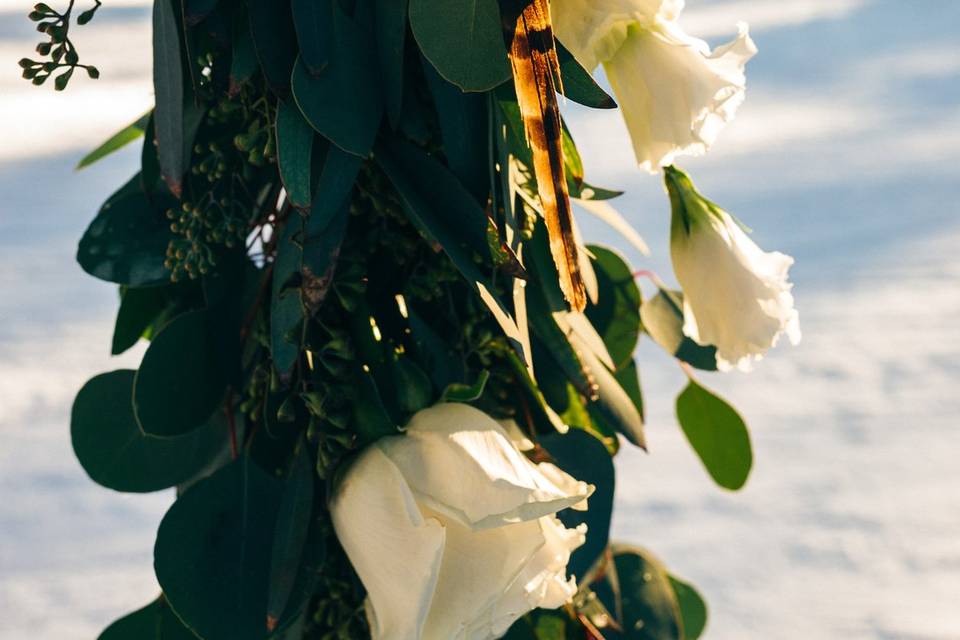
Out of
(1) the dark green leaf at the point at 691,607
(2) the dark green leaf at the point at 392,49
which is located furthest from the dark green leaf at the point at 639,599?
→ (2) the dark green leaf at the point at 392,49

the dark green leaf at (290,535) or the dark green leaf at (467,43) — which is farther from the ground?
the dark green leaf at (467,43)

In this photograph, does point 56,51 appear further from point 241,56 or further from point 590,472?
point 590,472

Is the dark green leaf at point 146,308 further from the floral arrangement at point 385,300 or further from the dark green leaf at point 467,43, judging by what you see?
the dark green leaf at point 467,43

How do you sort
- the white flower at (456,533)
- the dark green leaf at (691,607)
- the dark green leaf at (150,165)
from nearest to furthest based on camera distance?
the white flower at (456,533) → the dark green leaf at (150,165) → the dark green leaf at (691,607)

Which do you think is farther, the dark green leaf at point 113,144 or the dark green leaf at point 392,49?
the dark green leaf at point 113,144

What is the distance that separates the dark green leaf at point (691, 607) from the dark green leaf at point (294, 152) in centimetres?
31

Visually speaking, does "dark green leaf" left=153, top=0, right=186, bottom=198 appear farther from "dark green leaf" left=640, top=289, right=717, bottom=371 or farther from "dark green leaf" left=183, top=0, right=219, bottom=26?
"dark green leaf" left=640, top=289, right=717, bottom=371

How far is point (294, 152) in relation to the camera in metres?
0.35

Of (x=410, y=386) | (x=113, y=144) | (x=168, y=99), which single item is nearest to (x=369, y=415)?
(x=410, y=386)

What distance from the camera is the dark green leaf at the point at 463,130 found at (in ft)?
1.23

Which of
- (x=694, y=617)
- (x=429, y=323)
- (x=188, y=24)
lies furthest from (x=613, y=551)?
(x=188, y=24)

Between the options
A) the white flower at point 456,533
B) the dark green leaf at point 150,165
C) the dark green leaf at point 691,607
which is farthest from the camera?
the dark green leaf at point 691,607

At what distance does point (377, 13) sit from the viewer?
377 millimetres

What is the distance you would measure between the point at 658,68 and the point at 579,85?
24 millimetres
